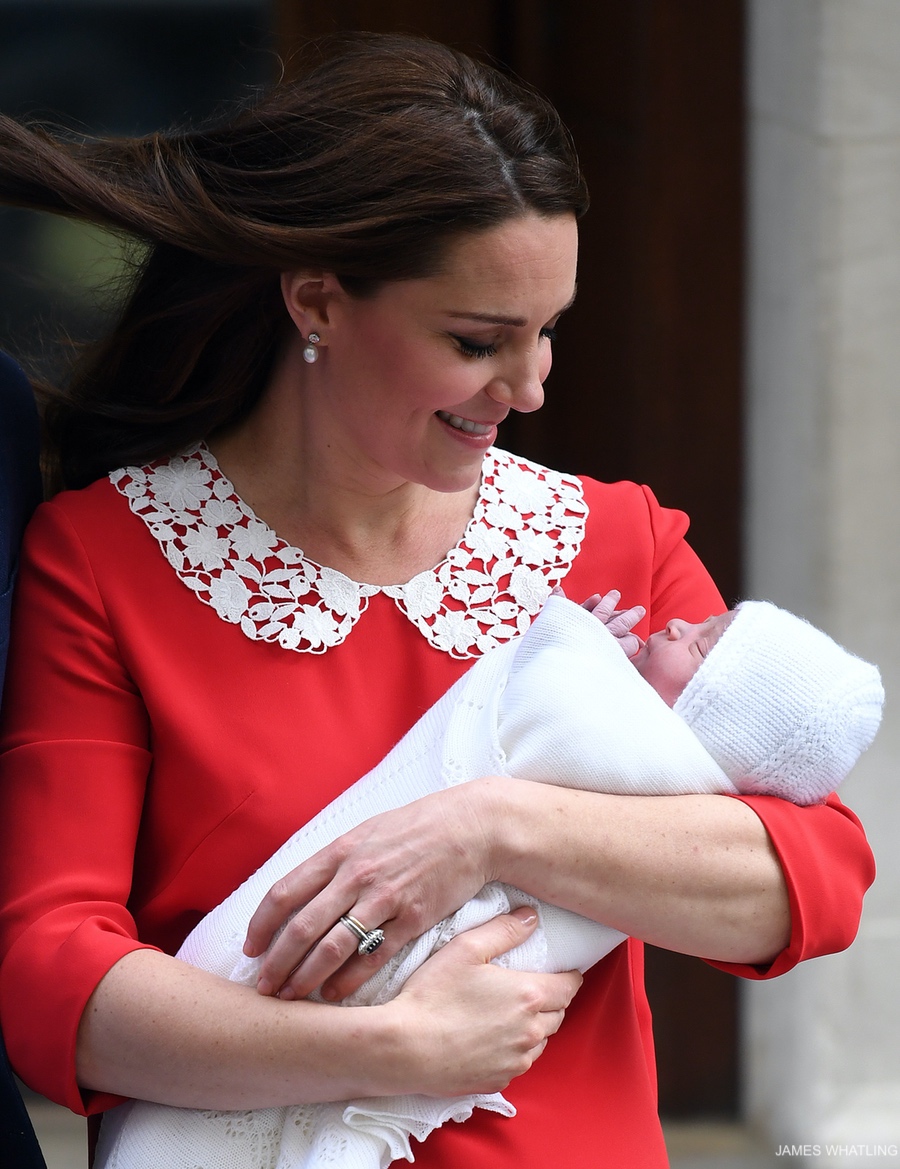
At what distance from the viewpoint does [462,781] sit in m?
1.55

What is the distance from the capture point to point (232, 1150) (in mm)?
1474

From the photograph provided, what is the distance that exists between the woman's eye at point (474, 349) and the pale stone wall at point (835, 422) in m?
1.38

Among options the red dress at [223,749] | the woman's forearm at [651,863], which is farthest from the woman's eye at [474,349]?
the woman's forearm at [651,863]

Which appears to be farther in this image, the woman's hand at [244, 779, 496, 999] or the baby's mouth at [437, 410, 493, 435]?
the baby's mouth at [437, 410, 493, 435]

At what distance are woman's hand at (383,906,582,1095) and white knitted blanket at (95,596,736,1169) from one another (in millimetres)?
26

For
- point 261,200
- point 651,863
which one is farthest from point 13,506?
point 651,863

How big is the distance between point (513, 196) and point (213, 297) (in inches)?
17.5

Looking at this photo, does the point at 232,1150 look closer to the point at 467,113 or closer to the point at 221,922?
the point at 221,922

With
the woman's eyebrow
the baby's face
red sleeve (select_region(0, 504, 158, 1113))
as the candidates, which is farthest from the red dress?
the woman's eyebrow

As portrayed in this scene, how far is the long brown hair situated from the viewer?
164 cm

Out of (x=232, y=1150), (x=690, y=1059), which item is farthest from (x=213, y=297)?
(x=690, y=1059)

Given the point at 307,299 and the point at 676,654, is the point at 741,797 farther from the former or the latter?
the point at 307,299

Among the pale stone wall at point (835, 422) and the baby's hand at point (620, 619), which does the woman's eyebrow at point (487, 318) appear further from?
the pale stone wall at point (835, 422)

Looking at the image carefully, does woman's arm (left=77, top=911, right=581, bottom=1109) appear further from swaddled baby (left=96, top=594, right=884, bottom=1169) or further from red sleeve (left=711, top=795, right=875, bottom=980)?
red sleeve (left=711, top=795, right=875, bottom=980)
